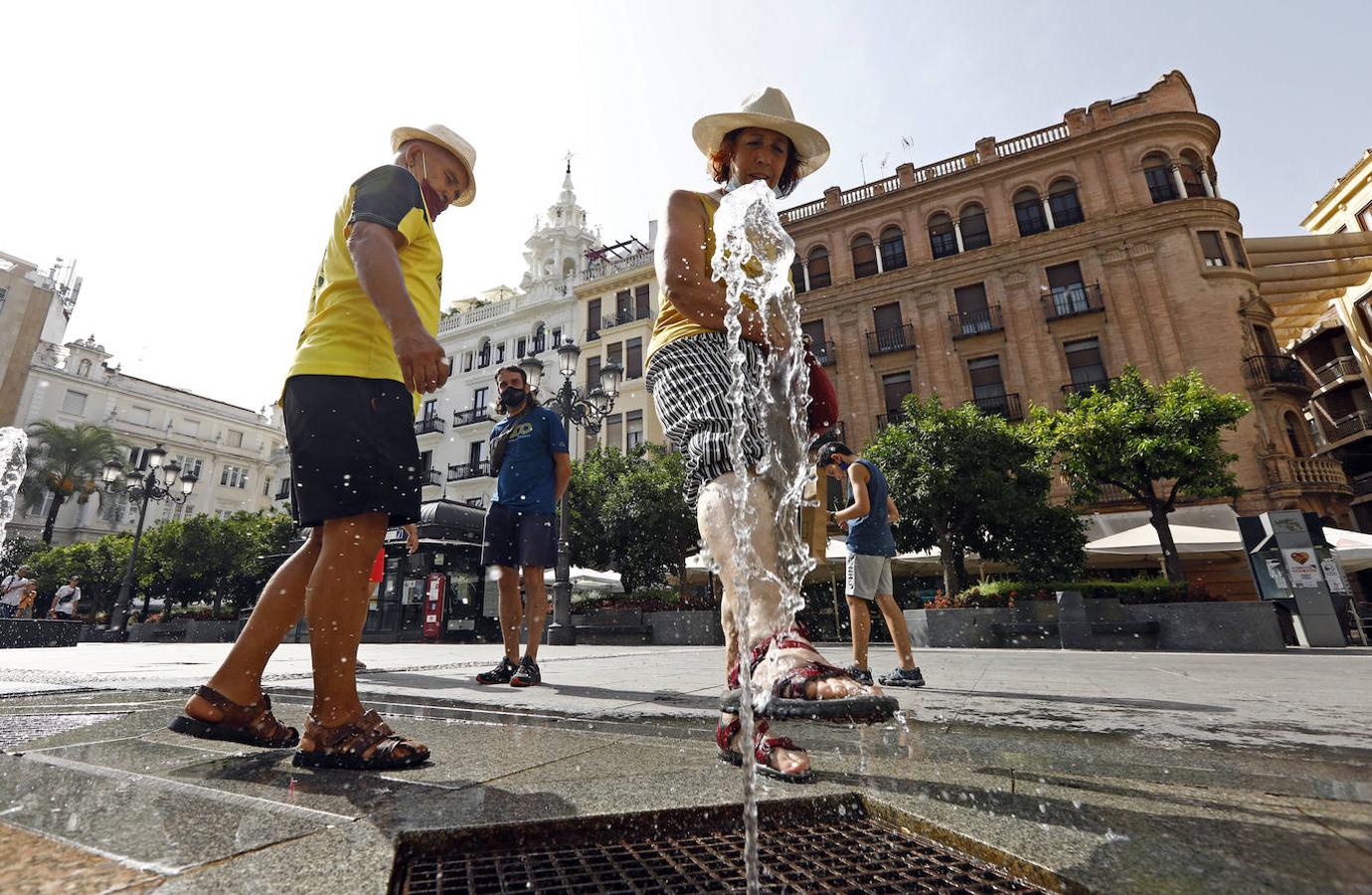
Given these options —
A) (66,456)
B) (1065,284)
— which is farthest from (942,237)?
(66,456)

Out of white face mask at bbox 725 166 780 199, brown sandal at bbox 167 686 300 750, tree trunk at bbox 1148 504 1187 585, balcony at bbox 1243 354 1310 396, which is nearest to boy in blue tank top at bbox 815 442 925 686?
white face mask at bbox 725 166 780 199

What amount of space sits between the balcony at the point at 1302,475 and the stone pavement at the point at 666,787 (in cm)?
1998

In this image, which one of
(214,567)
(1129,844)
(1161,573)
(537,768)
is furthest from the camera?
(214,567)

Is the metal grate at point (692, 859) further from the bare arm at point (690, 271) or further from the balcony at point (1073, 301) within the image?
the balcony at point (1073, 301)

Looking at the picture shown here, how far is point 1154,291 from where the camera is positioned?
65.4ft

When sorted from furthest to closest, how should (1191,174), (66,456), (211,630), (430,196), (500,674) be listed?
(66,456) → (1191,174) → (211,630) → (500,674) → (430,196)

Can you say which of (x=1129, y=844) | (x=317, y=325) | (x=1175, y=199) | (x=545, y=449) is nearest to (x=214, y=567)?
(x=545, y=449)

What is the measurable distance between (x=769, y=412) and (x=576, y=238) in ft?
111

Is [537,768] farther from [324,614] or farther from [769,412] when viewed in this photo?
[769,412]

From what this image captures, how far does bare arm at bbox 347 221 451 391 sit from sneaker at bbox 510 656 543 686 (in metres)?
2.34

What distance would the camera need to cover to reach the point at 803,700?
131 centimetres

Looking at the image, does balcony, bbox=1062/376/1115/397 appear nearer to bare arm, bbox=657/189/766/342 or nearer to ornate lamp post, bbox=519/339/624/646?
ornate lamp post, bbox=519/339/624/646

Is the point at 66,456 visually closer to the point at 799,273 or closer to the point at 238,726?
the point at 799,273

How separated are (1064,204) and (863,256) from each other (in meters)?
6.88
